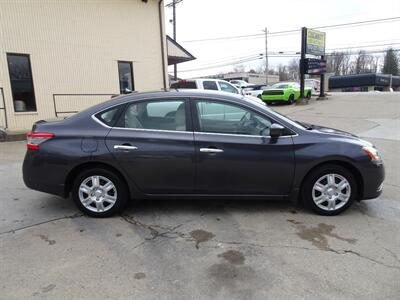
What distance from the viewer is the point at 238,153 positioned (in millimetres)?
4305

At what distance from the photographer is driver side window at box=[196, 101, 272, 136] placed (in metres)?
4.40

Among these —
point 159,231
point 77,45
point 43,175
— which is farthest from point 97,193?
→ point 77,45

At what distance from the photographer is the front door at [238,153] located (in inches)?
170

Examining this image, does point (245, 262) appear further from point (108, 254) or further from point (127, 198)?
point (127, 198)

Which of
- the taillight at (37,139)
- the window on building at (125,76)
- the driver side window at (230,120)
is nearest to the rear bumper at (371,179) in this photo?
the driver side window at (230,120)

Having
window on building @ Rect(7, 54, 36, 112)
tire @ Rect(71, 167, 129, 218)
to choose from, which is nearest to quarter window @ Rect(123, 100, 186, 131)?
tire @ Rect(71, 167, 129, 218)

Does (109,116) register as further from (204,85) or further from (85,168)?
(204,85)

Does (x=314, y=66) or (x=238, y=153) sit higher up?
(x=314, y=66)

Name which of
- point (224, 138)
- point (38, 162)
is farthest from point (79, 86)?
point (224, 138)

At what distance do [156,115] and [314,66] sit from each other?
1877 centimetres

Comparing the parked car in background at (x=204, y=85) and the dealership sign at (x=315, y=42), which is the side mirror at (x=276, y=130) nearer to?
the parked car in background at (x=204, y=85)

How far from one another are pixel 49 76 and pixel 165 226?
10.3m

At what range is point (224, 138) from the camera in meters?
4.33

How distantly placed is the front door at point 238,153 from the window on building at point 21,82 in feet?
32.3
